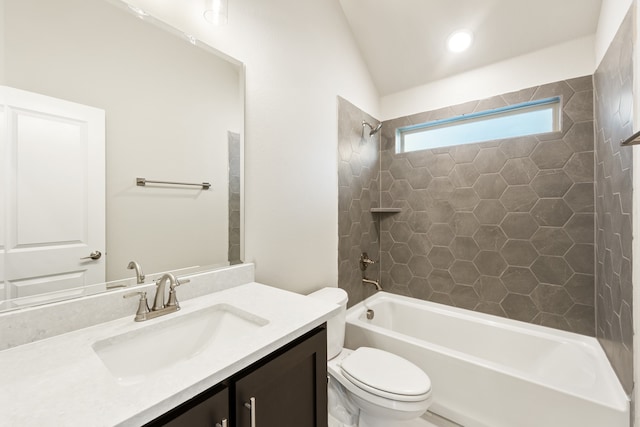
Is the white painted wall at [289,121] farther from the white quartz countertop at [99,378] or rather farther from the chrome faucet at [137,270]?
the white quartz countertop at [99,378]

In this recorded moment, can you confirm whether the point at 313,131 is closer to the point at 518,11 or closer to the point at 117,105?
the point at 117,105

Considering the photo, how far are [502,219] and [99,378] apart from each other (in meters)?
A: 2.46

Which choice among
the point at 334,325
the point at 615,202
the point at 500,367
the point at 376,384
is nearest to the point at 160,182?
the point at 334,325

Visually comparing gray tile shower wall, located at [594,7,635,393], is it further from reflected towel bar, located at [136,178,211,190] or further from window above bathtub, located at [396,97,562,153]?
reflected towel bar, located at [136,178,211,190]

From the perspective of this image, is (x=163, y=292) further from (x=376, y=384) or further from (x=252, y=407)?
(x=376, y=384)

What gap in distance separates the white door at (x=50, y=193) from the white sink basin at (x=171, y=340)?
0.27 meters

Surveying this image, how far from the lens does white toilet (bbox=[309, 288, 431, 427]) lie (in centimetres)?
131

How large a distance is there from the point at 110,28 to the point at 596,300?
301 centimetres

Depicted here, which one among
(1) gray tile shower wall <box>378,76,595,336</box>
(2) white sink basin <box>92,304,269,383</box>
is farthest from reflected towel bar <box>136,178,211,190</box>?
(1) gray tile shower wall <box>378,76,595,336</box>

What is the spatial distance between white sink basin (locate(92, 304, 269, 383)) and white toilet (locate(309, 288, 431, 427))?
2.13 ft

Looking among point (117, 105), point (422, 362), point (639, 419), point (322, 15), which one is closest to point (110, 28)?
point (117, 105)

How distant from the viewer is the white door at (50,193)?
791 millimetres

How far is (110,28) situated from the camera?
98 cm

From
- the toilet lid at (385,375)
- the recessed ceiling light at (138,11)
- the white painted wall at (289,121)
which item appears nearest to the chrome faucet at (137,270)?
the white painted wall at (289,121)
